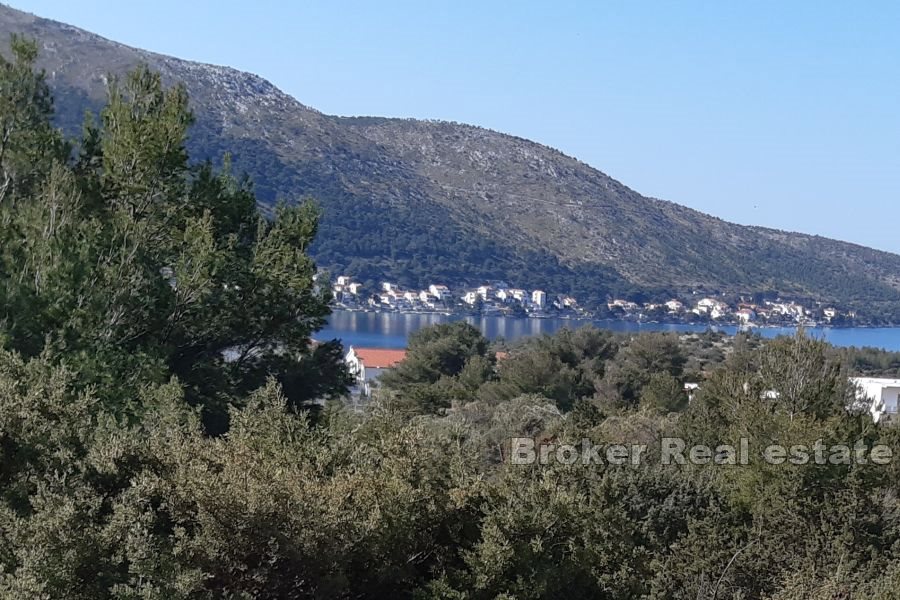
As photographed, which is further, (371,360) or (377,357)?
(377,357)

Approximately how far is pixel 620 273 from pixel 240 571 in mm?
113053

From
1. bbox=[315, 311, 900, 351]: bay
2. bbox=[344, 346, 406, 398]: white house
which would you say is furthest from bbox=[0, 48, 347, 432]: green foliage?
bbox=[315, 311, 900, 351]: bay

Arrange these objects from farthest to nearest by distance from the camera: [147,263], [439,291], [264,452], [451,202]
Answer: [451,202]
[439,291]
[147,263]
[264,452]

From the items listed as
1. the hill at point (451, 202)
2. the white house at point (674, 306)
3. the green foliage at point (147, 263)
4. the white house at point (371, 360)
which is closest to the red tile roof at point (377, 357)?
the white house at point (371, 360)

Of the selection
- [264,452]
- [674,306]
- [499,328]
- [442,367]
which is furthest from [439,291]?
[264,452]

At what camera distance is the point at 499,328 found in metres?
89.6

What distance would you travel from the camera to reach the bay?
7811cm

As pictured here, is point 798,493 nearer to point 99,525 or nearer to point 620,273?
point 99,525

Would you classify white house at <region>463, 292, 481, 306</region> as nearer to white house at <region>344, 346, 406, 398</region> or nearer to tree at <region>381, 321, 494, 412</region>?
white house at <region>344, 346, 406, 398</region>

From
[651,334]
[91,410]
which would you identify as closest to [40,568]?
[91,410]

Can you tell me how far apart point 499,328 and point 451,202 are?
40.7 m

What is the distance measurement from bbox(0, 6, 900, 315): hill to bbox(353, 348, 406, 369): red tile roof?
54067mm

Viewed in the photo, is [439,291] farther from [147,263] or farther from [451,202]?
[147,263]

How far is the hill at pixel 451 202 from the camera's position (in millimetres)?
114938
